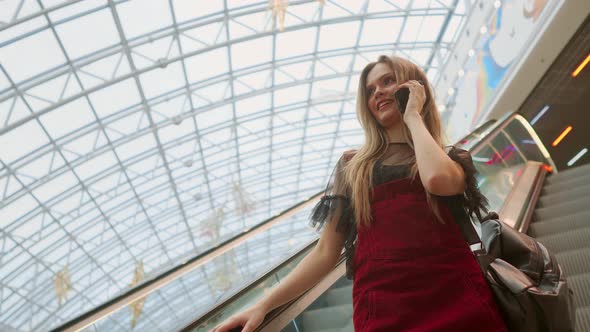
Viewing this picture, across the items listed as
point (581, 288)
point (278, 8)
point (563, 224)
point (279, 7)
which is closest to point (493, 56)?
point (279, 7)

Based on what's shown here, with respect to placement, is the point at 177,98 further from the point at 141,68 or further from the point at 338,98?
the point at 338,98

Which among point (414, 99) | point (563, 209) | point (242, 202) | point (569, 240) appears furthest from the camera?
point (242, 202)

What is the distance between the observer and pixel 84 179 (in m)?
23.9

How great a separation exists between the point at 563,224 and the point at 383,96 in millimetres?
3421

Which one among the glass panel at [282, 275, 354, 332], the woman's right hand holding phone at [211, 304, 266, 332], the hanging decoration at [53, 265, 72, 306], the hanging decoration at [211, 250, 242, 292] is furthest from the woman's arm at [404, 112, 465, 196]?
the hanging decoration at [53, 265, 72, 306]

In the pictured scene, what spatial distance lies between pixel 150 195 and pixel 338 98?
1258 cm

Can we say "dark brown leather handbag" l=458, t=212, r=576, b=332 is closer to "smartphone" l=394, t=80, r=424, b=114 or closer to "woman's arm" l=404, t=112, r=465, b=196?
"woman's arm" l=404, t=112, r=465, b=196

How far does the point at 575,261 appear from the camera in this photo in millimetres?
3541

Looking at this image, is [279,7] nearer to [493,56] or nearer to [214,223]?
[493,56]

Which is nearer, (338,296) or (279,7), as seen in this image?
(338,296)

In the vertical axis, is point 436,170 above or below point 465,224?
above

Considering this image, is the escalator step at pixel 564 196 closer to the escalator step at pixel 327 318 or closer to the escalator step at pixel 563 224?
the escalator step at pixel 563 224

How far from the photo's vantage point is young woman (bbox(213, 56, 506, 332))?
1.34 meters

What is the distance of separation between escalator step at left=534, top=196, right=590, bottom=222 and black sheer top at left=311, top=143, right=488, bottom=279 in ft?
12.6
